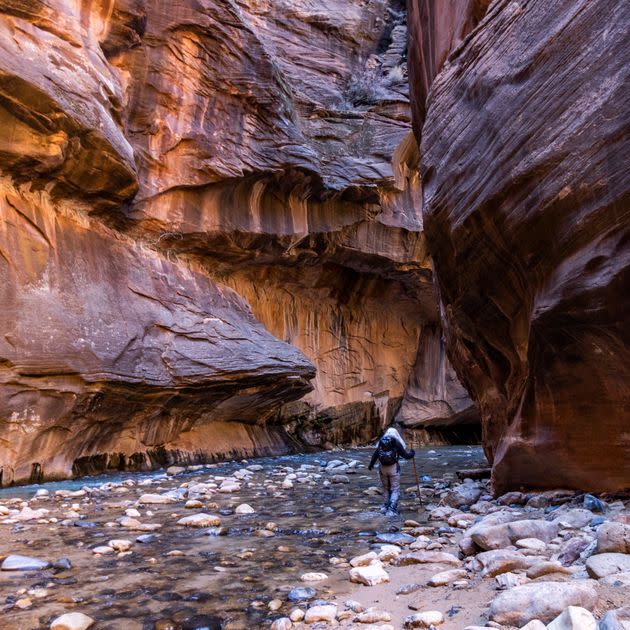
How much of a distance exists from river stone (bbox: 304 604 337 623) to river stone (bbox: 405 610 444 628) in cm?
47

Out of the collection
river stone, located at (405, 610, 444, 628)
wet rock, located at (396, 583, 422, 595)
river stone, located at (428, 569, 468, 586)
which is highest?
river stone, located at (428, 569, 468, 586)

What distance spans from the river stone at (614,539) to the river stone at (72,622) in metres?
3.28

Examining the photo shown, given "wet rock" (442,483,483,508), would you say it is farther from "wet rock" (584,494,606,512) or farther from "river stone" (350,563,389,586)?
"river stone" (350,563,389,586)

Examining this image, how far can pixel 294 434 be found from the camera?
19.7m

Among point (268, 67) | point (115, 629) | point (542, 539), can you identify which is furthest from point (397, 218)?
point (115, 629)

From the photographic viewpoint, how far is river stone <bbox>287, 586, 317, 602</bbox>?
3.62 metres

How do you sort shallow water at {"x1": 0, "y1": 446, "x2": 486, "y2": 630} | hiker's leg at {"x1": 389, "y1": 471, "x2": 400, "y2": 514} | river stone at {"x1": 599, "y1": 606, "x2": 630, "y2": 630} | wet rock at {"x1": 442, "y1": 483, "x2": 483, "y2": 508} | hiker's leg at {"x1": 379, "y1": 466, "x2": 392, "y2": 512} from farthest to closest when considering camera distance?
wet rock at {"x1": 442, "y1": 483, "x2": 483, "y2": 508} < hiker's leg at {"x1": 379, "y1": 466, "x2": 392, "y2": 512} < hiker's leg at {"x1": 389, "y1": 471, "x2": 400, "y2": 514} < shallow water at {"x1": 0, "y1": 446, "x2": 486, "y2": 630} < river stone at {"x1": 599, "y1": 606, "x2": 630, "y2": 630}

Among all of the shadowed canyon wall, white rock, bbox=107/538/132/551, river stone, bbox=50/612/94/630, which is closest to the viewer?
river stone, bbox=50/612/94/630

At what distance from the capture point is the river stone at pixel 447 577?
3596 millimetres

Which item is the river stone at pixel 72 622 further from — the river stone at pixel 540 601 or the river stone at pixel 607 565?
the river stone at pixel 607 565

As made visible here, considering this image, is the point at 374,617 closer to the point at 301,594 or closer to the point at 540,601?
the point at 301,594

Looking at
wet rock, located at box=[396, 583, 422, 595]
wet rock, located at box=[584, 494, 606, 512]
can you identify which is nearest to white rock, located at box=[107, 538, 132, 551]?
wet rock, located at box=[396, 583, 422, 595]

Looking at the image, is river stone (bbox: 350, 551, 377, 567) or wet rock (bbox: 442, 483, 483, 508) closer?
river stone (bbox: 350, 551, 377, 567)

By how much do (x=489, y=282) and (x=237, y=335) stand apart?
8.90 m
